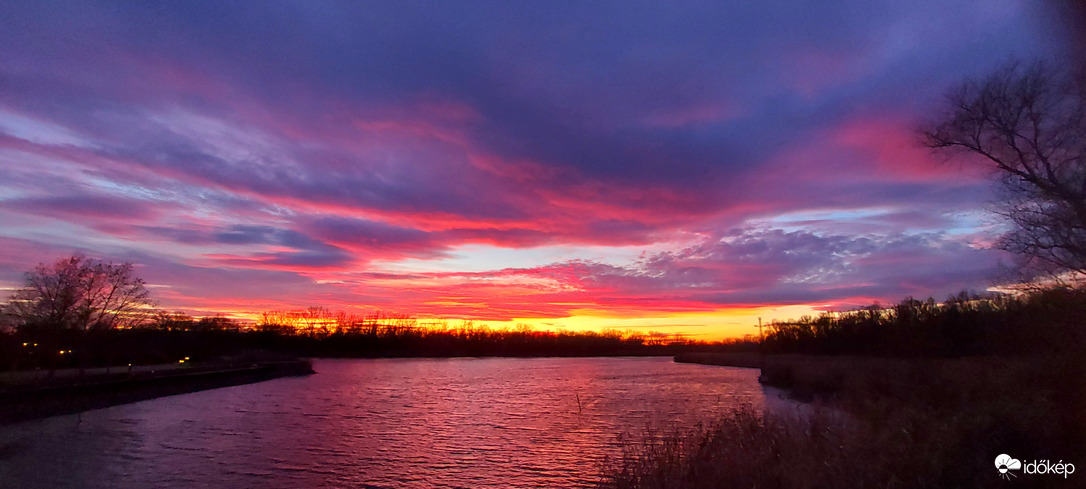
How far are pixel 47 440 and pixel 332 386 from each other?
96.6 feet

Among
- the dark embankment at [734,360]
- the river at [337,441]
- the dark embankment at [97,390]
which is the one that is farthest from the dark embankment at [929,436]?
the dark embankment at [734,360]

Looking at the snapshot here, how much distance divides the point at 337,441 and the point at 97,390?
637 inches

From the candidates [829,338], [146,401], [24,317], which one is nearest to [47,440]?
[146,401]

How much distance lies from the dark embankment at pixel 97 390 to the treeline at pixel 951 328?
1238 inches

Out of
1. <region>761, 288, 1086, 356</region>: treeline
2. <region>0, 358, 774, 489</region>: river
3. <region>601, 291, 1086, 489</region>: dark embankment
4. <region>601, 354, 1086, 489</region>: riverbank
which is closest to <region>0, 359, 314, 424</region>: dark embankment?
<region>0, 358, 774, 489</region>: river

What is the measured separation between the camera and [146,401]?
105ft

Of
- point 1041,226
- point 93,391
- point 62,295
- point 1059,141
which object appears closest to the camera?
point 1059,141

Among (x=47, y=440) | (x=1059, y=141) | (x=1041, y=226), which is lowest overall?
(x=47, y=440)

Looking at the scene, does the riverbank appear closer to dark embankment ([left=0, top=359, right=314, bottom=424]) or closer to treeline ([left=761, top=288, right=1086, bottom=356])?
treeline ([left=761, top=288, right=1086, bottom=356])

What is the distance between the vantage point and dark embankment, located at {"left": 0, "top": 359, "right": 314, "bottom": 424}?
74.4ft

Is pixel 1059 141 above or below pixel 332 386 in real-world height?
above

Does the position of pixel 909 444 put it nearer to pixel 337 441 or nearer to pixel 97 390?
pixel 337 441

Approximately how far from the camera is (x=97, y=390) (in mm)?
28844

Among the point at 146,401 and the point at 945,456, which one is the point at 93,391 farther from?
the point at 945,456
